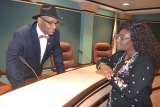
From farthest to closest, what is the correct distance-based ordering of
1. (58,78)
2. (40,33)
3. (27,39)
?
(40,33) → (27,39) → (58,78)

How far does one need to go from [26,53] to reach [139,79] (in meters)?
1.09

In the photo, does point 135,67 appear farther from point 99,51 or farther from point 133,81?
point 99,51

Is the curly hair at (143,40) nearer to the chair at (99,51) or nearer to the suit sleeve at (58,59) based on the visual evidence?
the suit sleeve at (58,59)

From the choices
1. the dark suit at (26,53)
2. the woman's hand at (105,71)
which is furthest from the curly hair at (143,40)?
the dark suit at (26,53)

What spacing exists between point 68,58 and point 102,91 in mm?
2329

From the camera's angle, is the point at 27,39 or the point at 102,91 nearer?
the point at 102,91

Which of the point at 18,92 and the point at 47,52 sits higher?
the point at 47,52

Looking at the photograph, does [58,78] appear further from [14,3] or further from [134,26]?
[14,3]

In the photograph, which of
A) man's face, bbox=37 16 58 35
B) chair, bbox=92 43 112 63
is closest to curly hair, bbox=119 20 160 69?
man's face, bbox=37 16 58 35

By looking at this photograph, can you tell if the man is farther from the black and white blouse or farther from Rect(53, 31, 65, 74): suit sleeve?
the black and white blouse

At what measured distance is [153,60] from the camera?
1339 mm

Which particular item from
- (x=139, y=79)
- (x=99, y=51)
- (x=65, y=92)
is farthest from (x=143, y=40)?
(x=99, y=51)

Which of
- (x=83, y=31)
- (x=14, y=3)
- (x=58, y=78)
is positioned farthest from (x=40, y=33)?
(x=83, y=31)

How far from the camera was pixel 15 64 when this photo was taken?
5.40 ft
